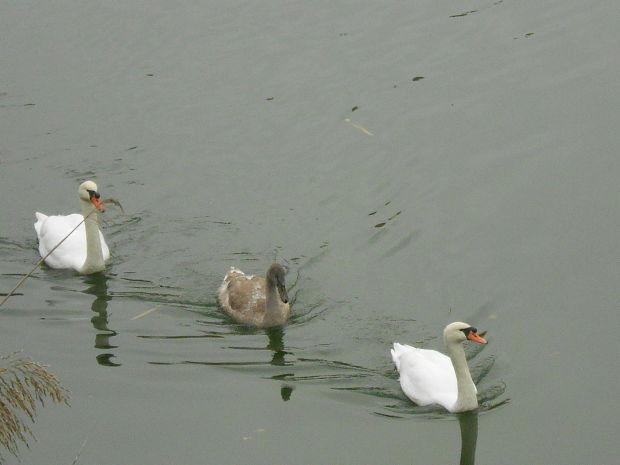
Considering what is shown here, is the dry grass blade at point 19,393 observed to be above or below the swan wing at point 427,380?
above

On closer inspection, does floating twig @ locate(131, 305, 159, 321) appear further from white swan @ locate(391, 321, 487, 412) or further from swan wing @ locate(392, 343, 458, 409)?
swan wing @ locate(392, 343, 458, 409)

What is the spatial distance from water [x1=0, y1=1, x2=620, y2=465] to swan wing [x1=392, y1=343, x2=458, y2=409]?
15 cm

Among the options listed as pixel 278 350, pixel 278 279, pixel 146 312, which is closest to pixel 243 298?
pixel 278 279

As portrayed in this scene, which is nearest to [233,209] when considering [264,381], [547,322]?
[264,381]

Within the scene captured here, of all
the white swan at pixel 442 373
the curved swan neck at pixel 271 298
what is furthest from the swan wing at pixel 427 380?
the curved swan neck at pixel 271 298

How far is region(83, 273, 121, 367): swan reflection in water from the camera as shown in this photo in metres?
10.7

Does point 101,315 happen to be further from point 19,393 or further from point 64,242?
point 19,393

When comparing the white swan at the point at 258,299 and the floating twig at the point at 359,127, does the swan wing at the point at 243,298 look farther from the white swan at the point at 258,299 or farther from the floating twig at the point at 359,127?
the floating twig at the point at 359,127

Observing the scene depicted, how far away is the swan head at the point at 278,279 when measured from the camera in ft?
35.7

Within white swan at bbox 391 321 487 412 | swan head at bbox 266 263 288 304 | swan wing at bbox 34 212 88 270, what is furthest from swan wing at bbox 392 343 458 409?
swan wing at bbox 34 212 88 270

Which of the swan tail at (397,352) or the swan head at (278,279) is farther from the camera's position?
the swan head at (278,279)

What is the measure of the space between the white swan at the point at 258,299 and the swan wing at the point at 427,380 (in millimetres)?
1632

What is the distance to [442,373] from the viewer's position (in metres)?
9.80

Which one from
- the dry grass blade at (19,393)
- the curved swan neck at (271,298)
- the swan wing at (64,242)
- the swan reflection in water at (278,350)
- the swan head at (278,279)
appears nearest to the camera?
the dry grass blade at (19,393)
